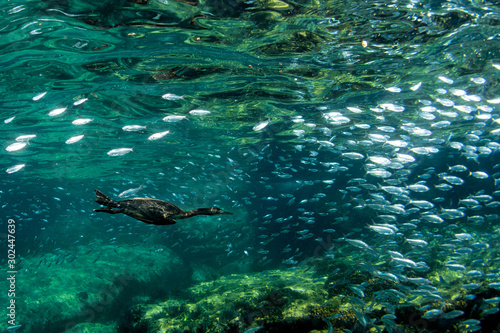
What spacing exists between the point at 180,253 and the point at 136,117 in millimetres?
12812

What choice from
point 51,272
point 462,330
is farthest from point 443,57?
point 51,272

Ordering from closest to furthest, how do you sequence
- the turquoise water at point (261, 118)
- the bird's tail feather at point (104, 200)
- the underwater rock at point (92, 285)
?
1. the bird's tail feather at point (104, 200)
2. the turquoise water at point (261, 118)
3. the underwater rock at point (92, 285)

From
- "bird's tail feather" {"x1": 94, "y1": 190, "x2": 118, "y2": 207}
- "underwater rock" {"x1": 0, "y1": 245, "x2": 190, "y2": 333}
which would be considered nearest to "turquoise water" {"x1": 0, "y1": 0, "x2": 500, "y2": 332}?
"underwater rock" {"x1": 0, "y1": 245, "x2": 190, "y2": 333}

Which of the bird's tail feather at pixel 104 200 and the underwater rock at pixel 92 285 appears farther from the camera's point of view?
the underwater rock at pixel 92 285

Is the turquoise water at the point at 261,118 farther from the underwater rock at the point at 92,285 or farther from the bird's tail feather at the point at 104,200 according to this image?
the bird's tail feather at the point at 104,200

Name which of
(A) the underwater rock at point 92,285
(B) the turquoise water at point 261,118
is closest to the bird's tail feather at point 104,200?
(B) the turquoise water at point 261,118

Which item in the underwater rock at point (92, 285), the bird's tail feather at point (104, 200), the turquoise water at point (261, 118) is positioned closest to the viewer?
the bird's tail feather at point (104, 200)

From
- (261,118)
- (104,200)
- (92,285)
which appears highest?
(104,200)

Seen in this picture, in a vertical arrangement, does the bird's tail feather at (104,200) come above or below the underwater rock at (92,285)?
above

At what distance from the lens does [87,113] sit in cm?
1669

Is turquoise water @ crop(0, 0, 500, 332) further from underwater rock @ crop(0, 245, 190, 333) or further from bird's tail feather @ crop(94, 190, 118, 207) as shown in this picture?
bird's tail feather @ crop(94, 190, 118, 207)

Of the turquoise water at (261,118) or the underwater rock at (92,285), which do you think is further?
the underwater rock at (92,285)

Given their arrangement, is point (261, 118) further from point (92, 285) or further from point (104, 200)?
point (104, 200)

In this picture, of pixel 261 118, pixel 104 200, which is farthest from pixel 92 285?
pixel 104 200
